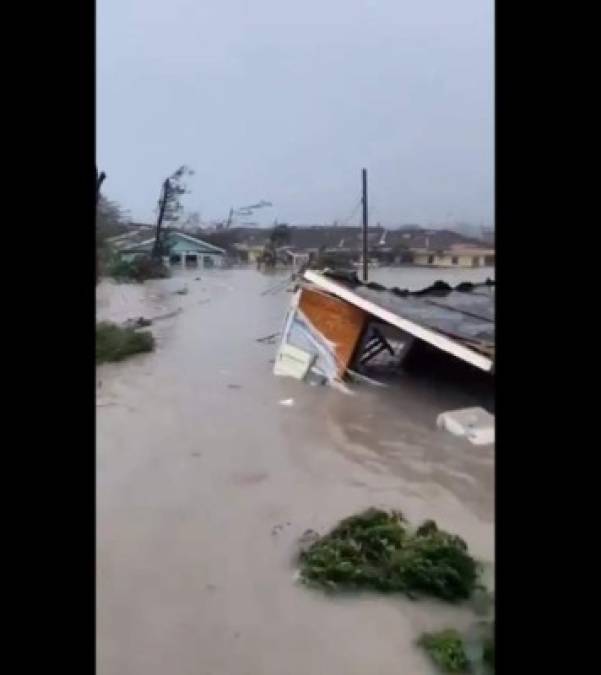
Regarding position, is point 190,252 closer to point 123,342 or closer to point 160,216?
point 160,216

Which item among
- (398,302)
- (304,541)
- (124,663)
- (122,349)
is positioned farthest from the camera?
(398,302)

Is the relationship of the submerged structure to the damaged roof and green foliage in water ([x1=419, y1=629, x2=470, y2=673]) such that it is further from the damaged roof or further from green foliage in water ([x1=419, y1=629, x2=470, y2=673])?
green foliage in water ([x1=419, y1=629, x2=470, y2=673])

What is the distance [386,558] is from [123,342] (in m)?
0.55

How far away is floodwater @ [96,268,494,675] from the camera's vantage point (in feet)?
3.29

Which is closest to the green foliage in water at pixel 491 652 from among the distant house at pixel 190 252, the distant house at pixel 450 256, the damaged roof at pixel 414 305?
the distant house at pixel 450 256

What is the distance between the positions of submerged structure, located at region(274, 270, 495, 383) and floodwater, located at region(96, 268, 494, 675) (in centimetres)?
4

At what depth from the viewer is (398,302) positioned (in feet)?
4.96

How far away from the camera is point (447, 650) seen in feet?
3.41

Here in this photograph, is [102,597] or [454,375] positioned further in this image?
[454,375]

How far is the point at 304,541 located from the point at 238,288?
49cm
